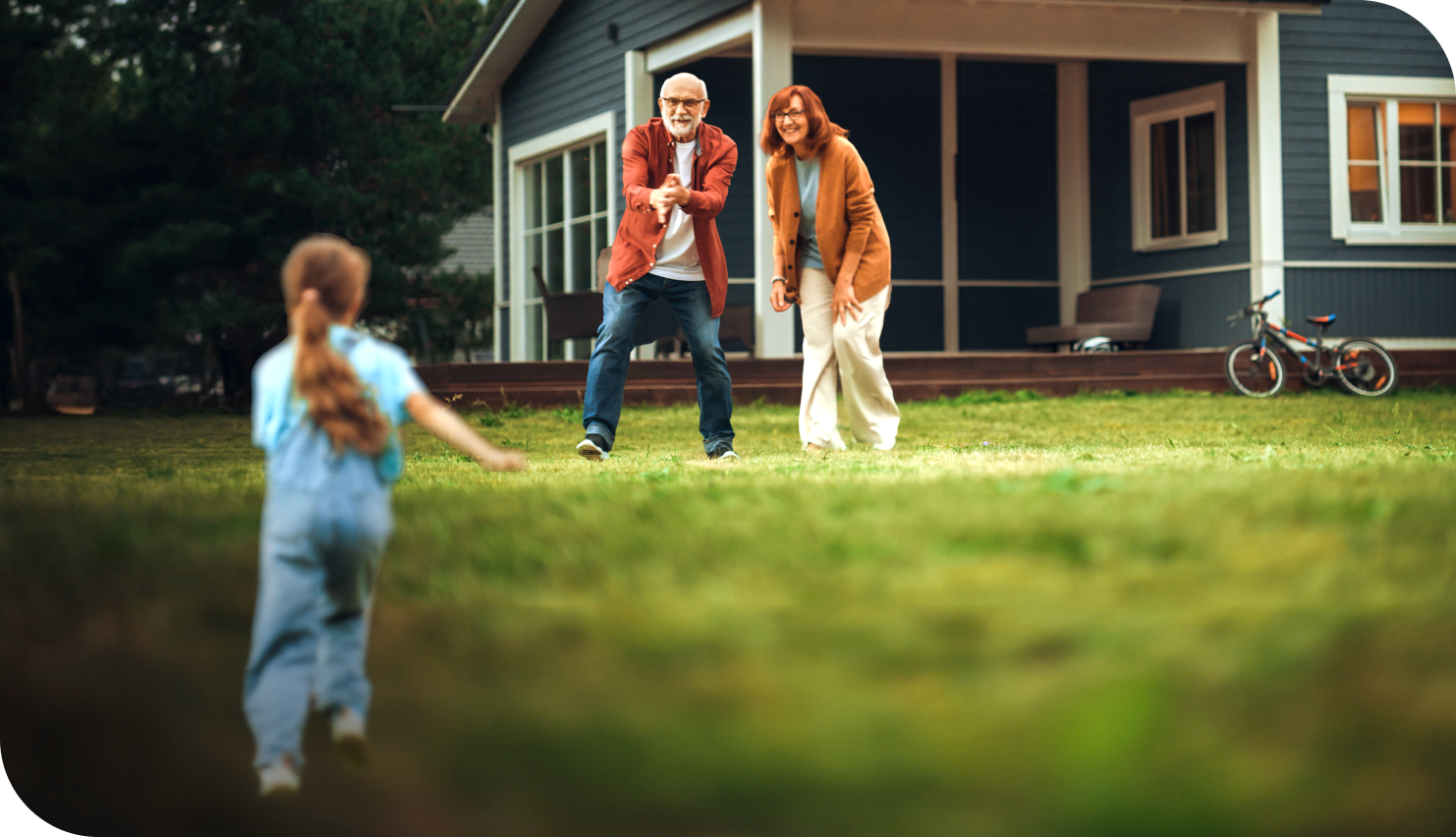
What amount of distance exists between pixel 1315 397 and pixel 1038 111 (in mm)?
5789

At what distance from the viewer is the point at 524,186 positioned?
17.6 meters

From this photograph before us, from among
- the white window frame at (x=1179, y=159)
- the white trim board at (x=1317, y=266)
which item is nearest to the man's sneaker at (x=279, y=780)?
the white trim board at (x=1317, y=266)

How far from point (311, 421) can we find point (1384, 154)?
13.8 m

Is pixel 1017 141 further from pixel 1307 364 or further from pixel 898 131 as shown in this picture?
pixel 1307 364

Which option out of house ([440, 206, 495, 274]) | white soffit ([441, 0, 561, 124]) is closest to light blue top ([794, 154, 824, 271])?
white soffit ([441, 0, 561, 124])

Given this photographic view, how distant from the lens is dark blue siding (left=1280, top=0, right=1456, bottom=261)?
13.4 m

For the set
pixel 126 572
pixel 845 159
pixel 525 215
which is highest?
pixel 525 215

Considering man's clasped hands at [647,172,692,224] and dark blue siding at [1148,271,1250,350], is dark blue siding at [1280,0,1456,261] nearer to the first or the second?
dark blue siding at [1148,271,1250,350]

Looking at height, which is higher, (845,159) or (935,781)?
(845,159)

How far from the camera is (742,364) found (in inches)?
461

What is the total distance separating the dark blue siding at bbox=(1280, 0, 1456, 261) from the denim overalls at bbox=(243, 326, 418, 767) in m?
12.5

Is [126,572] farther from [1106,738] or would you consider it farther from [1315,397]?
[1315,397]

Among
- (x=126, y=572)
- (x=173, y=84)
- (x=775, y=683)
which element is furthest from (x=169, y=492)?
(x=173, y=84)

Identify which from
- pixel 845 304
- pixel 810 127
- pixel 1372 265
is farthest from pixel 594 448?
pixel 1372 265
